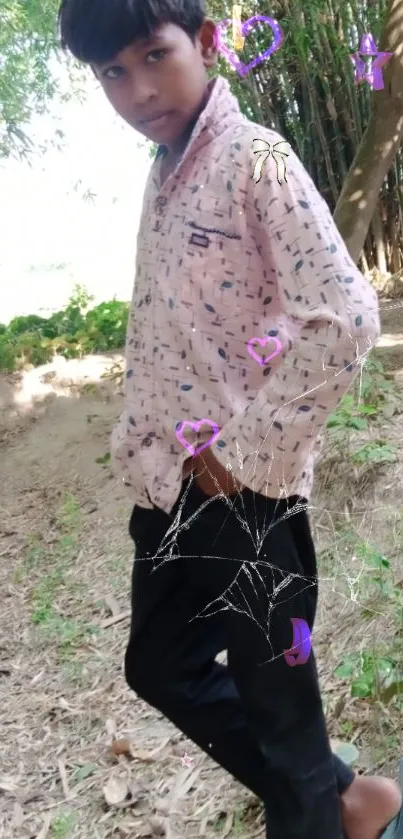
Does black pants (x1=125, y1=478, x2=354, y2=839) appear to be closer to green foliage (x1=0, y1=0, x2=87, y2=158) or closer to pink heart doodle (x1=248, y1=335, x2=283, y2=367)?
pink heart doodle (x1=248, y1=335, x2=283, y2=367)

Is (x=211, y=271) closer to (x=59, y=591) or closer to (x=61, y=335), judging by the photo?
(x=59, y=591)

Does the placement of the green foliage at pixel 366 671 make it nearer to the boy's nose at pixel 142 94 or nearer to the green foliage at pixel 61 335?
the boy's nose at pixel 142 94

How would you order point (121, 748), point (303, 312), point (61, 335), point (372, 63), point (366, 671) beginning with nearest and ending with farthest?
1. point (303, 312)
2. point (372, 63)
3. point (366, 671)
4. point (121, 748)
5. point (61, 335)

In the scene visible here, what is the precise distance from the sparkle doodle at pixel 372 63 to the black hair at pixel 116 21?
0.20 m

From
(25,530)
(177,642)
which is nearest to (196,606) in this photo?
(177,642)

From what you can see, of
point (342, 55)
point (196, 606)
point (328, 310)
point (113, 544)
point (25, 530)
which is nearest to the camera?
point (328, 310)

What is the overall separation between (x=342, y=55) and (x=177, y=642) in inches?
24.0

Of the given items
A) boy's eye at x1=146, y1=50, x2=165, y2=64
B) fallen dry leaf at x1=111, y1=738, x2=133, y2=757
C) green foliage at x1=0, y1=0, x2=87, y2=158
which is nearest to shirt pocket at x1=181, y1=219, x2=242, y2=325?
boy's eye at x1=146, y1=50, x2=165, y2=64

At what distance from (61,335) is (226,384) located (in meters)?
1.31

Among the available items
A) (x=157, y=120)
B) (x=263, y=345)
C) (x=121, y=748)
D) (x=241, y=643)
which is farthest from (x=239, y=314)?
(x=121, y=748)

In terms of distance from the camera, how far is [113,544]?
109cm

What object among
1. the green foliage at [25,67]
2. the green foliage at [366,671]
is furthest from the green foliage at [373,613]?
the green foliage at [25,67]

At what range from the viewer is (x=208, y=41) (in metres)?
0.56

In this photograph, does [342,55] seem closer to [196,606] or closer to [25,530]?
[196,606]
